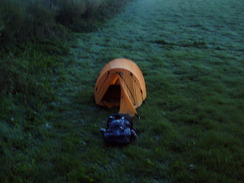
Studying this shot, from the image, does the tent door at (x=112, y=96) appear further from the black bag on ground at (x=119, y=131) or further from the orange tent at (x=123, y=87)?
the black bag on ground at (x=119, y=131)

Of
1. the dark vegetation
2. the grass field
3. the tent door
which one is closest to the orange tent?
the tent door

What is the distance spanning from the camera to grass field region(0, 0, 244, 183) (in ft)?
Answer: 15.6

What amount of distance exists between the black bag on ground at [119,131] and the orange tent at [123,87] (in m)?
0.78

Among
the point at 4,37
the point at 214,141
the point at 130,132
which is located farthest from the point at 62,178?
the point at 4,37

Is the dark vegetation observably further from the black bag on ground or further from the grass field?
the black bag on ground

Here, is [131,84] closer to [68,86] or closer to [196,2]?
[68,86]

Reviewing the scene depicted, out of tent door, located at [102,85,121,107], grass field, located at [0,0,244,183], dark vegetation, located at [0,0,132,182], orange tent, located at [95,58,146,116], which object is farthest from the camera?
tent door, located at [102,85,121,107]

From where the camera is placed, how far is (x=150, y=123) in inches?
250

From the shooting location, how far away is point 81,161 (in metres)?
5.04

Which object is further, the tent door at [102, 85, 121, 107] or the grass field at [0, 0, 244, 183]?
the tent door at [102, 85, 121, 107]

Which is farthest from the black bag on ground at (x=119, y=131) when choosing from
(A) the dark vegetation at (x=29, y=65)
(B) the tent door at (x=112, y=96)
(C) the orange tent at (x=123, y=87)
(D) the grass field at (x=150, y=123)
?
(A) the dark vegetation at (x=29, y=65)

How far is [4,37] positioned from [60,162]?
578 cm

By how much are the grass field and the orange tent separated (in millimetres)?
278

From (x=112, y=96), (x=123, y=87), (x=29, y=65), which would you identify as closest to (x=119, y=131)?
(x=123, y=87)
